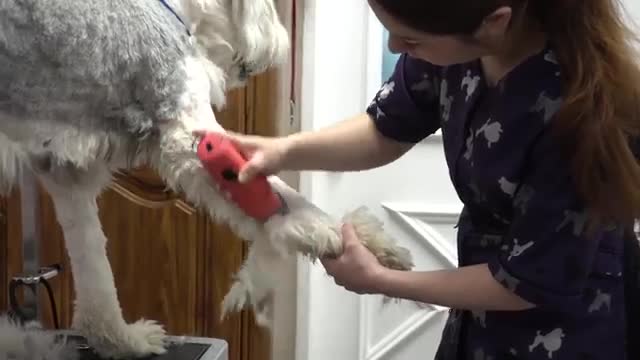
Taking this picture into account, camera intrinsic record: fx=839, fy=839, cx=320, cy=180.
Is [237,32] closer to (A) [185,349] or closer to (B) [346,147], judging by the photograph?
(B) [346,147]

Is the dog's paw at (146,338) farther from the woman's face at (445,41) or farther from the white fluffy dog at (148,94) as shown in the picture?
the woman's face at (445,41)

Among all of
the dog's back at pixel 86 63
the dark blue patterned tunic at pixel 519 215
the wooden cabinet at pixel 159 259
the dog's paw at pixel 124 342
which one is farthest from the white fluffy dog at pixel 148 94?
the wooden cabinet at pixel 159 259

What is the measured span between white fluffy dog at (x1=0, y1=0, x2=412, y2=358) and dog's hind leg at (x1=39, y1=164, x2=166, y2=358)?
114mm

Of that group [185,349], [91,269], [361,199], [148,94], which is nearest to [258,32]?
[148,94]

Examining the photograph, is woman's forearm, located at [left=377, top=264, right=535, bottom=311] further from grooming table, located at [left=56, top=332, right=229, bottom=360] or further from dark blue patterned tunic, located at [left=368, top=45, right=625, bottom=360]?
grooming table, located at [left=56, top=332, right=229, bottom=360]

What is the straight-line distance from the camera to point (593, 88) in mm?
713

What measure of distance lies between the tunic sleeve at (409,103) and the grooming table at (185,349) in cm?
36

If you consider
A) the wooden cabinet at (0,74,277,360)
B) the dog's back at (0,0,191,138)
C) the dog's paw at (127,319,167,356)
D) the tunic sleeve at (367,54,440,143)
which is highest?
the dog's back at (0,0,191,138)

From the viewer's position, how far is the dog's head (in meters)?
0.79

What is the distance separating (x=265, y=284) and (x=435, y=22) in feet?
0.89

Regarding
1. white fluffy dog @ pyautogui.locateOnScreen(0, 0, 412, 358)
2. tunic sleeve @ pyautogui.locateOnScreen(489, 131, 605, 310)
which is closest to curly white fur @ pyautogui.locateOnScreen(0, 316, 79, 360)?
white fluffy dog @ pyautogui.locateOnScreen(0, 0, 412, 358)

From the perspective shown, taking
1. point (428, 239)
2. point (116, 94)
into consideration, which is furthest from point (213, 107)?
point (428, 239)

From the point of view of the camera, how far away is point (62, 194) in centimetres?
94

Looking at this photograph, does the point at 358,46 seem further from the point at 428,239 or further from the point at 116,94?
the point at 116,94
